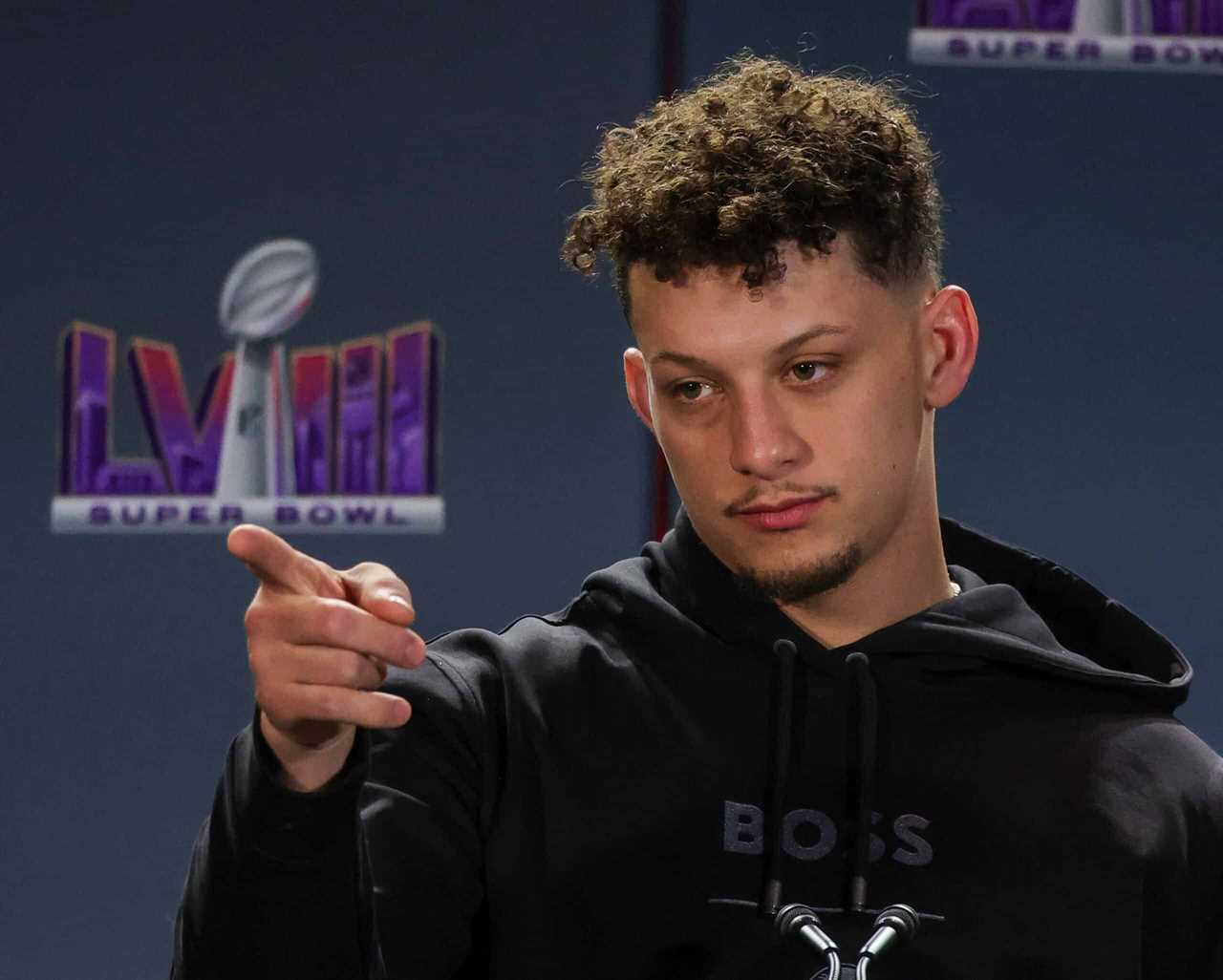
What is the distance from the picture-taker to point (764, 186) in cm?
85

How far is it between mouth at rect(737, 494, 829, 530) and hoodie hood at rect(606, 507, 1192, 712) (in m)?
0.08

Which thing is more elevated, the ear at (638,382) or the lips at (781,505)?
the ear at (638,382)

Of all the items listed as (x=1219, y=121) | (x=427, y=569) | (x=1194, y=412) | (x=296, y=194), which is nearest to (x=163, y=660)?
(x=427, y=569)

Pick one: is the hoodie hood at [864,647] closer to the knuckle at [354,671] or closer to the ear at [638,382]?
the ear at [638,382]

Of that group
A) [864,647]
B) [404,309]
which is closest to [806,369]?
[864,647]

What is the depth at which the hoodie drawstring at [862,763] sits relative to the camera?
833mm

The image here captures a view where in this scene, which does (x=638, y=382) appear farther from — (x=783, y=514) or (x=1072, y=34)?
(x=1072, y=34)

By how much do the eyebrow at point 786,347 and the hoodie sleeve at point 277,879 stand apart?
0.92 feet

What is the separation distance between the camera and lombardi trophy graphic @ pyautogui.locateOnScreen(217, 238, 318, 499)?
4.80 feet

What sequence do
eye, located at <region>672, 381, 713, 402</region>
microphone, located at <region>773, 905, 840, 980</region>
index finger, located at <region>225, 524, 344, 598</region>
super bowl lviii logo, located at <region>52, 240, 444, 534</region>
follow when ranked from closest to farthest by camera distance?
index finger, located at <region>225, 524, 344, 598</region>
microphone, located at <region>773, 905, 840, 980</region>
eye, located at <region>672, 381, 713, 402</region>
super bowl lviii logo, located at <region>52, 240, 444, 534</region>

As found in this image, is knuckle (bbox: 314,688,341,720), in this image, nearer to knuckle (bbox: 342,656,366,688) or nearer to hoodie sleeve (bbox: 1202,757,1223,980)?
knuckle (bbox: 342,656,366,688)

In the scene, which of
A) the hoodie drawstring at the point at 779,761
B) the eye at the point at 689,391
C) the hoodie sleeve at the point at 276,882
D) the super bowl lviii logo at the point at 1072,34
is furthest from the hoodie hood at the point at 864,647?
the super bowl lviii logo at the point at 1072,34

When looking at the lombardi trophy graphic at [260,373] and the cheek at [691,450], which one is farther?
the lombardi trophy graphic at [260,373]

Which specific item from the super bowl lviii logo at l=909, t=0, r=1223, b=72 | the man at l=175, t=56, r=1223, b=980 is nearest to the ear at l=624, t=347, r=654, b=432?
the man at l=175, t=56, r=1223, b=980
